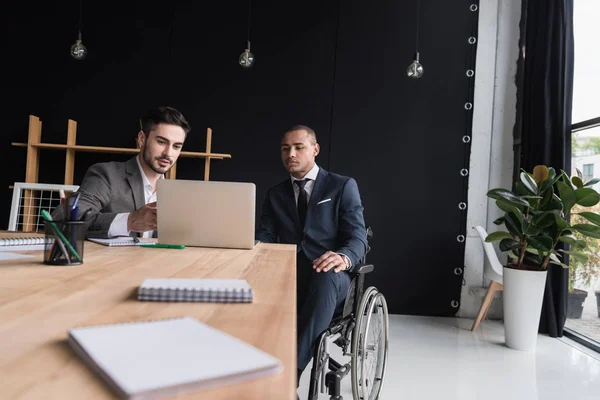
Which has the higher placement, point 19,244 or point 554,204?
point 554,204

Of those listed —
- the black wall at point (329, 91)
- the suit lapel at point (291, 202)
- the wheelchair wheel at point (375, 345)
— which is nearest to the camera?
the wheelchair wheel at point (375, 345)

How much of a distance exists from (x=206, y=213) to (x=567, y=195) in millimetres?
2677

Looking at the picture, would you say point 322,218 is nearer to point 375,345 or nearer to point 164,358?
point 375,345

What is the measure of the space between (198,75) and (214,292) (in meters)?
3.89

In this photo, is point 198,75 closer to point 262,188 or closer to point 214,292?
point 262,188

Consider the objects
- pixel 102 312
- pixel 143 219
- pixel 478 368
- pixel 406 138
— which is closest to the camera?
pixel 102 312

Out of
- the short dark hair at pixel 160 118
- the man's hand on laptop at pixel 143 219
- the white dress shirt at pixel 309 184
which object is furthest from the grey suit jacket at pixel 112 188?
the white dress shirt at pixel 309 184

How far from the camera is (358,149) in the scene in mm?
4363

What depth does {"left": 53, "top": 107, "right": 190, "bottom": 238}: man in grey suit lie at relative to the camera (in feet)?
5.95

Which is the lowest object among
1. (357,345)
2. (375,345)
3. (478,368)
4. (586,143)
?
(478,368)

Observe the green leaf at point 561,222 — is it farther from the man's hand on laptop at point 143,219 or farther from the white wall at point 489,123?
the man's hand on laptop at point 143,219

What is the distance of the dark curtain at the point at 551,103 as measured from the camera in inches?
147

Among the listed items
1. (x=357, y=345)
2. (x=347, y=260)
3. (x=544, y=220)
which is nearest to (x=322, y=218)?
(x=347, y=260)

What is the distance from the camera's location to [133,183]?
2.23 meters
